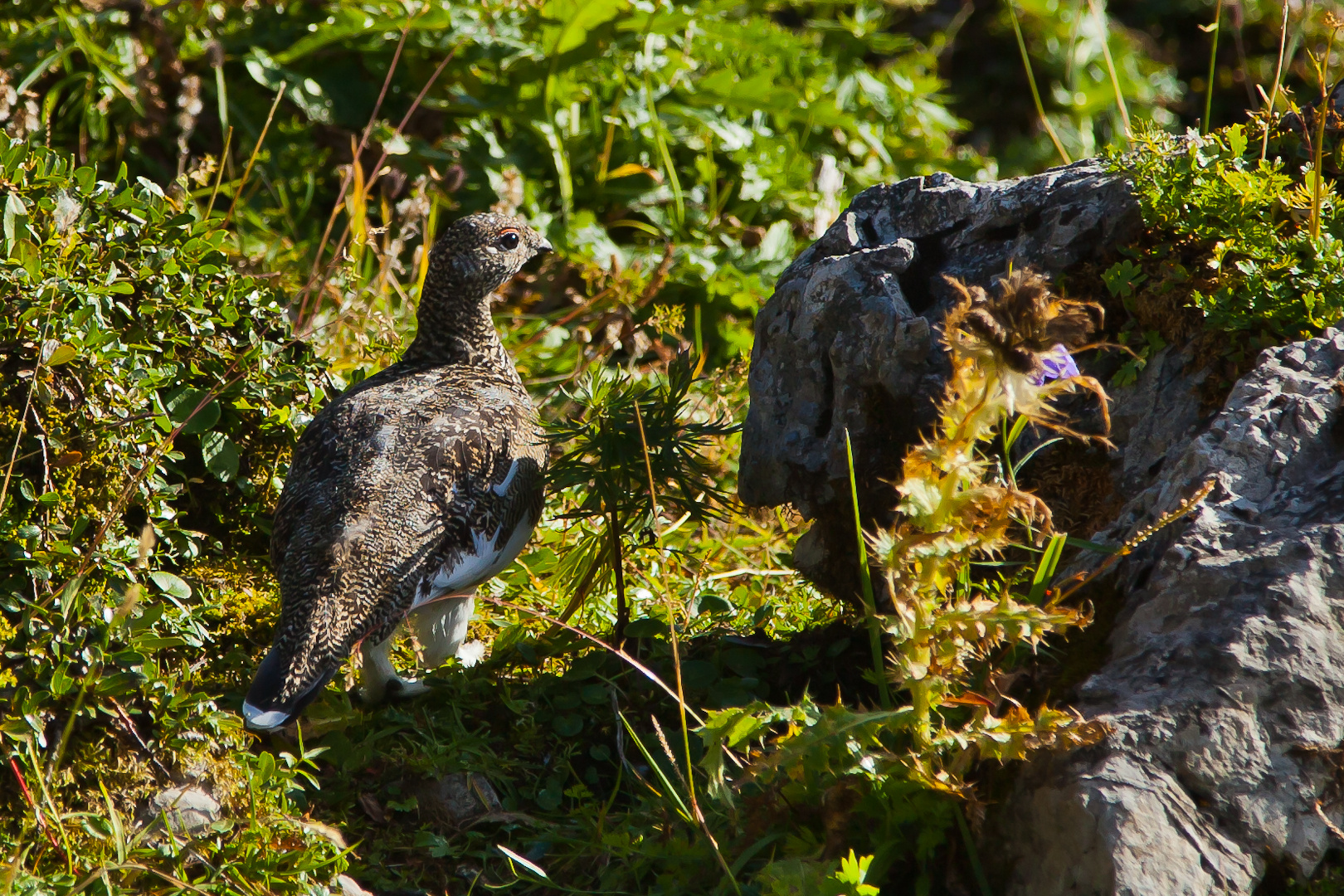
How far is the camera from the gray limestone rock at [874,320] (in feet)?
11.0

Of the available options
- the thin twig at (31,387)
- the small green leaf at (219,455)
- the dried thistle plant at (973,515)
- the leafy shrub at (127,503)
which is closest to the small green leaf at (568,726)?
the leafy shrub at (127,503)

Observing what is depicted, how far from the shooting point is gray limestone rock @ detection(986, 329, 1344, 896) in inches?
94.7

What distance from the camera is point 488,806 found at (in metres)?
3.37

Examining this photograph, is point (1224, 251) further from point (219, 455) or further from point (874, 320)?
point (219, 455)

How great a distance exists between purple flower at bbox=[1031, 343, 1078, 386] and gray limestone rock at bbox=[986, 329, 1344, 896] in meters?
0.49

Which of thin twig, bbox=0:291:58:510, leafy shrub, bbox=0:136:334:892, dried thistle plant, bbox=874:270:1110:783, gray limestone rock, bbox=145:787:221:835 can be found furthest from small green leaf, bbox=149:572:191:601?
dried thistle plant, bbox=874:270:1110:783

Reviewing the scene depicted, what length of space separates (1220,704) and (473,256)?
321 cm

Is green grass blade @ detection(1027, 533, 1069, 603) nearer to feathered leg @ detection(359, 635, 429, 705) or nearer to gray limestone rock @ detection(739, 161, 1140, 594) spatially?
gray limestone rock @ detection(739, 161, 1140, 594)

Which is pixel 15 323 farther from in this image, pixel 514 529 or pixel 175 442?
pixel 514 529

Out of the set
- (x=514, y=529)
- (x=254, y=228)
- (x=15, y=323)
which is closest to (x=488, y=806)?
(x=514, y=529)

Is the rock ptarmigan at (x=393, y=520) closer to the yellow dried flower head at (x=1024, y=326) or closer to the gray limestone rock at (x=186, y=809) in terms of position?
the gray limestone rock at (x=186, y=809)

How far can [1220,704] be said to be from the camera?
2508mm

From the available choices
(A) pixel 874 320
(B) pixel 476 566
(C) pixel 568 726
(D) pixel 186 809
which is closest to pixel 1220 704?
(A) pixel 874 320

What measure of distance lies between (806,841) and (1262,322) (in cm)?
178
